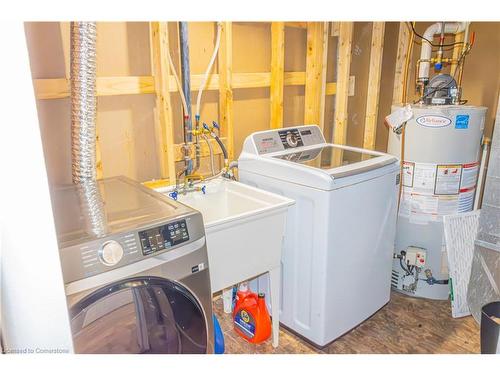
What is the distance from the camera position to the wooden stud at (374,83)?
9.45 feet

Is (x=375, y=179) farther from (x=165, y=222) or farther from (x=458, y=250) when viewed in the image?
(x=165, y=222)

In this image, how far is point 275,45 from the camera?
249 cm

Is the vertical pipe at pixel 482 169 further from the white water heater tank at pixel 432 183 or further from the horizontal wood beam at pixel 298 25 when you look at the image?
the horizontal wood beam at pixel 298 25

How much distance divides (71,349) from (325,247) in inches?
55.1

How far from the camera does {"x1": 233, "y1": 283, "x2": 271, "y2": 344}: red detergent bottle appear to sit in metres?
2.03

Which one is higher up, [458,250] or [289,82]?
[289,82]

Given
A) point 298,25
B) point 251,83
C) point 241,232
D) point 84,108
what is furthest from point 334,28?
point 84,108

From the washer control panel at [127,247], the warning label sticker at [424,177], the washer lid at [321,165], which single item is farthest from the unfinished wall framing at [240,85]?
the warning label sticker at [424,177]

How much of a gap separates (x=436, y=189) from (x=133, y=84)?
184 cm

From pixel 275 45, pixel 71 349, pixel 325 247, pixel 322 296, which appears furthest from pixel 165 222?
pixel 275 45

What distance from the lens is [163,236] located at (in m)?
1.21

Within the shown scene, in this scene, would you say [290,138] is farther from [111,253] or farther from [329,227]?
[111,253]

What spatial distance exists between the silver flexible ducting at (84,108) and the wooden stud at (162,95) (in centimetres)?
Answer: 45

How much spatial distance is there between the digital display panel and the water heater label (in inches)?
66.1
